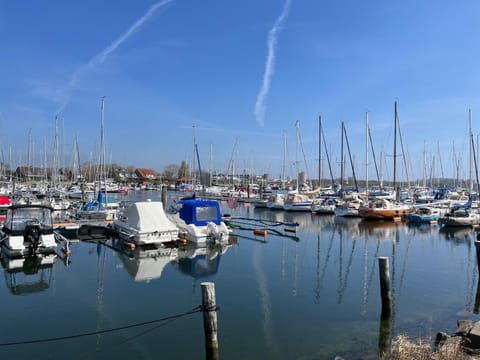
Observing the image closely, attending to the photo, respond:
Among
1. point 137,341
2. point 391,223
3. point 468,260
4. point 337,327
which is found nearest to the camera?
point 137,341

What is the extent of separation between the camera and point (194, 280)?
663 inches

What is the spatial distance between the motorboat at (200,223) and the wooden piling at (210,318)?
593 inches

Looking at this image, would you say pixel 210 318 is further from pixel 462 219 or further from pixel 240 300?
pixel 462 219

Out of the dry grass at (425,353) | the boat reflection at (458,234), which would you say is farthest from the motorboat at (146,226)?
the boat reflection at (458,234)

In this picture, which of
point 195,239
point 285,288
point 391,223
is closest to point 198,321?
point 285,288

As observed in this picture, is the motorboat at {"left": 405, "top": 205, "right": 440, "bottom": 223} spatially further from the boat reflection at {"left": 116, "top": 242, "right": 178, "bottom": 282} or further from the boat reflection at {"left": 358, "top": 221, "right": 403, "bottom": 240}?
the boat reflection at {"left": 116, "top": 242, "right": 178, "bottom": 282}

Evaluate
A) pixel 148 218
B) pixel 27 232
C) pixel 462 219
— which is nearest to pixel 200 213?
pixel 148 218

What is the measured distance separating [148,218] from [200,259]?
4.85 meters

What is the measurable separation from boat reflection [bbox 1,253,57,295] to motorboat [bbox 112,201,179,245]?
4.57 meters

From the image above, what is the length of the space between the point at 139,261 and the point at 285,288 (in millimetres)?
8424

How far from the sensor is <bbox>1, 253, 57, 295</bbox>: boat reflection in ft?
50.1

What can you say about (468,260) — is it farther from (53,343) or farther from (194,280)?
(53,343)

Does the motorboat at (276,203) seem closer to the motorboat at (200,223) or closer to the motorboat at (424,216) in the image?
the motorboat at (424,216)

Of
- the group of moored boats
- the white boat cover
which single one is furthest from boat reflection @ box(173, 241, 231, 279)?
the white boat cover
